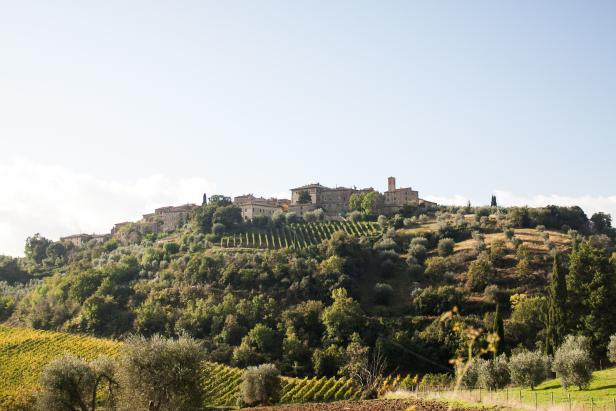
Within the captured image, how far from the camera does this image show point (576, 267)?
48.7 meters

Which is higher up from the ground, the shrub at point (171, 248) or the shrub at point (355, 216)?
the shrub at point (355, 216)

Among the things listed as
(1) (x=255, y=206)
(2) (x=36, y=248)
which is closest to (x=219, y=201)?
(1) (x=255, y=206)

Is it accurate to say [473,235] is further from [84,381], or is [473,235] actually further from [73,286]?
[84,381]

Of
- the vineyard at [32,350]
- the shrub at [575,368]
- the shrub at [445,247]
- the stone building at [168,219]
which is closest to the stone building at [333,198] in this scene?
the stone building at [168,219]

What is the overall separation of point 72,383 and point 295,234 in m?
74.8

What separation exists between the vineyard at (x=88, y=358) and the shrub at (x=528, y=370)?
15.8 meters

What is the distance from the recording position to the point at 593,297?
46562 millimetres

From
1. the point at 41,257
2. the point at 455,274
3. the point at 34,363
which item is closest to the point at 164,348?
the point at 34,363

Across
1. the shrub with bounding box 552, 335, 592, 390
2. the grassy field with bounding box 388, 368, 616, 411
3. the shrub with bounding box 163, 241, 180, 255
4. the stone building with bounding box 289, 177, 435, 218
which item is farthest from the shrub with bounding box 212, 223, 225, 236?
the shrub with bounding box 552, 335, 592, 390

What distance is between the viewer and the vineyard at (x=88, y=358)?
50.0 m

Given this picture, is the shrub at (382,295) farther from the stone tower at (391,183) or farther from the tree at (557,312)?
the stone tower at (391,183)

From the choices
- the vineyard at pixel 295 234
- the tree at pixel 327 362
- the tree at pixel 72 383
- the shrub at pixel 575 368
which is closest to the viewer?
the shrub at pixel 575 368

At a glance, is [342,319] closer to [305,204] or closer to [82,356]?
[82,356]

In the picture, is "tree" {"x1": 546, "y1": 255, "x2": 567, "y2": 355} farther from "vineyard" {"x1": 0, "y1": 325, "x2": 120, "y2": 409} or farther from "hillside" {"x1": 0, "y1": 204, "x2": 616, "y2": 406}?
"vineyard" {"x1": 0, "y1": 325, "x2": 120, "y2": 409}
